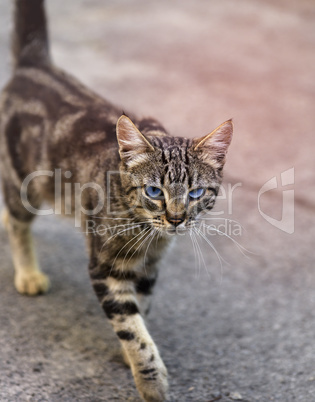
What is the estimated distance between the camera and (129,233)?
3248mm

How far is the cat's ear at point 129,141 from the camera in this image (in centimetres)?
295

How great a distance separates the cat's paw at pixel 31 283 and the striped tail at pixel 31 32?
149 cm

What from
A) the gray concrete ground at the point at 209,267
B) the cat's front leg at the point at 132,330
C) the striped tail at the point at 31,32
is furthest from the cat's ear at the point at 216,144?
the striped tail at the point at 31,32

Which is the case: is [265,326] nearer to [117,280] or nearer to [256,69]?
[117,280]

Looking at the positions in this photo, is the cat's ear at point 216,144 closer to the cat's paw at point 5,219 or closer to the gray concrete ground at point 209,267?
the gray concrete ground at point 209,267

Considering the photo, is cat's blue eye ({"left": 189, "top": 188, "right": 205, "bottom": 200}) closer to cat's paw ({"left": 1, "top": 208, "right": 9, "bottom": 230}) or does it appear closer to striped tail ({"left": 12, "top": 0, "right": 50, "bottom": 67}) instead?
striped tail ({"left": 12, "top": 0, "right": 50, "bottom": 67})

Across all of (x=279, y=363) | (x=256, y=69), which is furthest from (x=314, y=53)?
(x=279, y=363)

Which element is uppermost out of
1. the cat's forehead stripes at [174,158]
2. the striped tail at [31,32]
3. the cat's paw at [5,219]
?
the striped tail at [31,32]

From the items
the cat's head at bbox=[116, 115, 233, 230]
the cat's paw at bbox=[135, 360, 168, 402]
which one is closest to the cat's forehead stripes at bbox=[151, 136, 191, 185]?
the cat's head at bbox=[116, 115, 233, 230]

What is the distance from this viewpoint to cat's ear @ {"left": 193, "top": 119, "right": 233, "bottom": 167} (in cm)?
298

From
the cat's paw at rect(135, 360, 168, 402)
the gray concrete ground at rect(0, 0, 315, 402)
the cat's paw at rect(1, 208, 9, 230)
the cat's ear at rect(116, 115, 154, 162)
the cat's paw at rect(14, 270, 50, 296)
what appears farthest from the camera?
the cat's paw at rect(1, 208, 9, 230)

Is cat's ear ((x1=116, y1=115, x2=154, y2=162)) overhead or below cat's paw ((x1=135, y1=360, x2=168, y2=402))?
overhead

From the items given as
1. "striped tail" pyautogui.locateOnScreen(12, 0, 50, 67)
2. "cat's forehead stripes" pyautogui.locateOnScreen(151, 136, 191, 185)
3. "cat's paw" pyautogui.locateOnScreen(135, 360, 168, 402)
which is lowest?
"cat's paw" pyautogui.locateOnScreen(135, 360, 168, 402)

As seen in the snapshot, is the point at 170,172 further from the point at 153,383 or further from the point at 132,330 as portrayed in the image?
the point at 153,383
